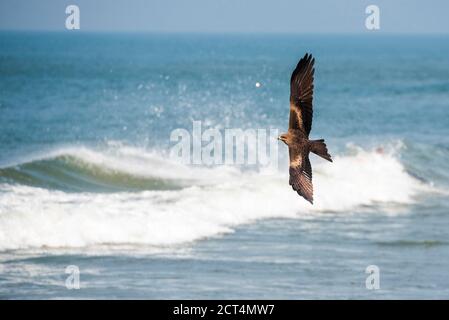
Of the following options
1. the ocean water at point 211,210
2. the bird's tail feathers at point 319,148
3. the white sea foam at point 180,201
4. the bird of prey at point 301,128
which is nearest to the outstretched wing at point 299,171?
the bird of prey at point 301,128

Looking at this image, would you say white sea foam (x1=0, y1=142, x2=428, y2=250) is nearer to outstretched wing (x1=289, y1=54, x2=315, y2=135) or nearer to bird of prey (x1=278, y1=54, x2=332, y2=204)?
bird of prey (x1=278, y1=54, x2=332, y2=204)

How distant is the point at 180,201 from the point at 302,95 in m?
11.7

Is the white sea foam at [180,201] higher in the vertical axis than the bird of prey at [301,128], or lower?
lower

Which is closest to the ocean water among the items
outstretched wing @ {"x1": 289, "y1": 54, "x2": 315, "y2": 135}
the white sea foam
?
the white sea foam

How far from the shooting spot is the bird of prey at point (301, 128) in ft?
40.8

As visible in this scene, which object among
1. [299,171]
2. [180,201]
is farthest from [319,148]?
[180,201]

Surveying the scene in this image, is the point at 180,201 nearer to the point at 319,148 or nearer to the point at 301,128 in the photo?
the point at 301,128

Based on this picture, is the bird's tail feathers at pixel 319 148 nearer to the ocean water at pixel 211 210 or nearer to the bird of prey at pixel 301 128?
the bird of prey at pixel 301 128

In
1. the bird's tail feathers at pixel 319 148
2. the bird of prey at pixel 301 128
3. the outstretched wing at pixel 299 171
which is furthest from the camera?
the outstretched wing at pixel 299 171

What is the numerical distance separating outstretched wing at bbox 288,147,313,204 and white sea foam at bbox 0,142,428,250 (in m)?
8.08

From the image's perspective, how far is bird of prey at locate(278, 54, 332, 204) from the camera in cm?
1245

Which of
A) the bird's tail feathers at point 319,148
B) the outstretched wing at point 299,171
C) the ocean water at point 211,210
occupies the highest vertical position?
the bird's tail feathers at point 319,148

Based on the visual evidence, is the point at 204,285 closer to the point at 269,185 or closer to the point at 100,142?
the point at 269,185
